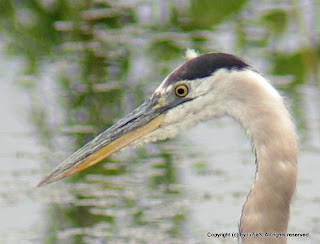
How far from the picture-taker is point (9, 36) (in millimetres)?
9383

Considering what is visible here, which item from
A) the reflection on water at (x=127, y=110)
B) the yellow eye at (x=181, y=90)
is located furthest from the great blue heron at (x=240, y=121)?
the reflection on water at (x=127, y=110)

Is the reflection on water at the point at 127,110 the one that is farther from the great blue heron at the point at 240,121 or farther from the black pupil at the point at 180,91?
the black pupil at the point at 180,91

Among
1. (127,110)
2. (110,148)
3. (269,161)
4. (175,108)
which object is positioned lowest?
(269,161)

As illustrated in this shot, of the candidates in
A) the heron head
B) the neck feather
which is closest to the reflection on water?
the heron head

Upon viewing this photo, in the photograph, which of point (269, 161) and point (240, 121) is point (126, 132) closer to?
point (240, 121)

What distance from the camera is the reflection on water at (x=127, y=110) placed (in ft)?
22.2

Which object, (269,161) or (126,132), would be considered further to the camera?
(126,132)

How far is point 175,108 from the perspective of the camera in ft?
15.9

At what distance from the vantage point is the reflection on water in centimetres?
677

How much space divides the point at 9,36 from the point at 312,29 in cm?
226

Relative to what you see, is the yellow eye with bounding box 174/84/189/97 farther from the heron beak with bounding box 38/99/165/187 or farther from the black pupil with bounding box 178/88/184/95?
the heron beak with bounding box 38/99/165/187

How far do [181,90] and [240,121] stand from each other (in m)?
0.30

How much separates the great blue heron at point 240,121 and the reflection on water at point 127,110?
1.70 meters

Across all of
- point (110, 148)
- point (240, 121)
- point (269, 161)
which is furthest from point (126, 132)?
point (269, 161)
